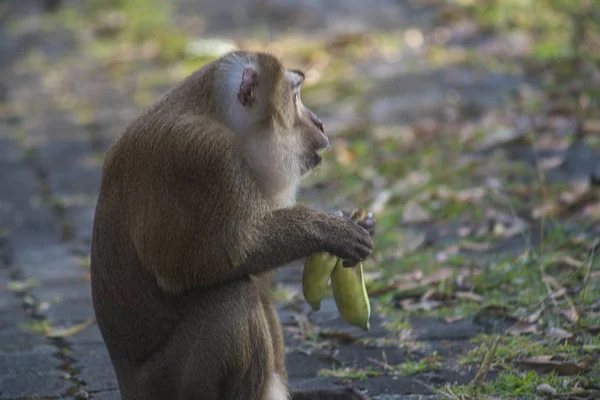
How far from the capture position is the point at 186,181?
3820 millimetres


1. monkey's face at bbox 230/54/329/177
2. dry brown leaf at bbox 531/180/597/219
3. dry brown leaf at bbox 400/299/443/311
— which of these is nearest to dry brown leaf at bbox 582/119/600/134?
dry brown leaf at bbox 531/180/597/219

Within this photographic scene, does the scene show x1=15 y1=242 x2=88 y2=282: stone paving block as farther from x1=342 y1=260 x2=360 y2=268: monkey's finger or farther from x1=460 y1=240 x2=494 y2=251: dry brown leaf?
x1=342 y1=260 x2=360 y2=268: monkey's finger

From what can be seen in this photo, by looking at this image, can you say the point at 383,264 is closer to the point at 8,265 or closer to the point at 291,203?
the point at 291,203

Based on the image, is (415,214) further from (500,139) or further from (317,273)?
(317,273)

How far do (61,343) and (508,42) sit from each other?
5891mm

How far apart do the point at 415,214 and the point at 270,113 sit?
2.73 metres

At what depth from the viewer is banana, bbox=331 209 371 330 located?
4379 mm

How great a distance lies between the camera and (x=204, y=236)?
12.4ft

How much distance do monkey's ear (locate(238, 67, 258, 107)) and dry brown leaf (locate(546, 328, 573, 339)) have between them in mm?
1669

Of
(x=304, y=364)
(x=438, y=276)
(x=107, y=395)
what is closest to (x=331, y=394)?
(x=304, y=364)

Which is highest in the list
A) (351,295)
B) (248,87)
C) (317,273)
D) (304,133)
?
(248,87)

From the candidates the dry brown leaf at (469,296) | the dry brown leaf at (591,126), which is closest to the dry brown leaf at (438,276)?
the dry brown leaf at (469,296)

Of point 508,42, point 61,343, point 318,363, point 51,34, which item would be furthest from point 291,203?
point 51,34

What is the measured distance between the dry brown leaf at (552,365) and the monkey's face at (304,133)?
119cm
